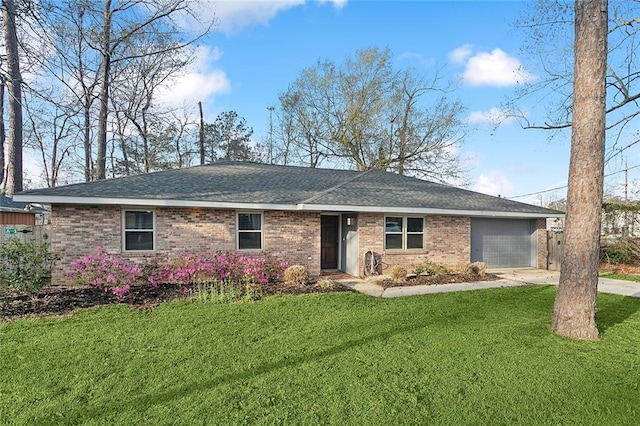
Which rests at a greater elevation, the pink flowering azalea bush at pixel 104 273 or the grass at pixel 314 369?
the pink flowering azalea bush at pixel 104 273

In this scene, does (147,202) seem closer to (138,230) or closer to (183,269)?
(138,230)

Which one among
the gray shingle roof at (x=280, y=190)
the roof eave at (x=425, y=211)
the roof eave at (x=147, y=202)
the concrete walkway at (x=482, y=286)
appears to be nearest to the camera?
the roof eave at (x=147, y=202)

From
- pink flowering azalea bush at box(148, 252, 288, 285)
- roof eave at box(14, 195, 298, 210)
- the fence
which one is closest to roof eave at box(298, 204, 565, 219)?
roof eave at box(14, 195, 298, 210)

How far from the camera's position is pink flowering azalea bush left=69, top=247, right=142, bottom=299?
829 cm

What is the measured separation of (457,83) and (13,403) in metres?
25.1

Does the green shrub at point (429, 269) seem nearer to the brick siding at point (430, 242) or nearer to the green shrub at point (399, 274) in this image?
the brick siding at point (430, 242)

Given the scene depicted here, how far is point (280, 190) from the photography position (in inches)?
476

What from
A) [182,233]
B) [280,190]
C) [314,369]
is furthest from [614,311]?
[182,233]

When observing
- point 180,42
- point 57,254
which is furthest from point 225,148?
point 57,254

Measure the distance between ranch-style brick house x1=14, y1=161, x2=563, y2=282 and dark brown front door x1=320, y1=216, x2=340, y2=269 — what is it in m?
0.04

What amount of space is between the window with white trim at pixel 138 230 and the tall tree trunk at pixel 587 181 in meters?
9.58

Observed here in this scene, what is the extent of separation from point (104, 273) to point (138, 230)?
1682 millimetres

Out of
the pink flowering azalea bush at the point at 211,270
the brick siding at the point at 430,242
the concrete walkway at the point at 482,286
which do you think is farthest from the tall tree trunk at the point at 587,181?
the pink flowering azalea bush at the point at 211,270

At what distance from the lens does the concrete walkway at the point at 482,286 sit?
29.9 ft
